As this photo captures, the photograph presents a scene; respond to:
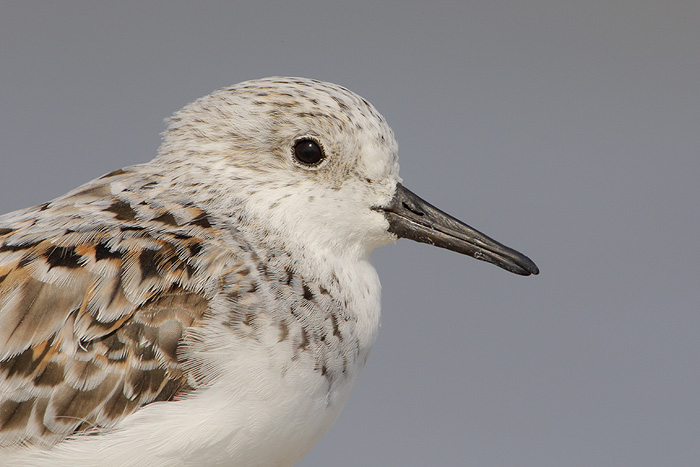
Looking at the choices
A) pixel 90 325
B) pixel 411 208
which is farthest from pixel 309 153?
pixel 90 325

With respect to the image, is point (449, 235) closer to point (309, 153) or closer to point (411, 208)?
point (411, 208)

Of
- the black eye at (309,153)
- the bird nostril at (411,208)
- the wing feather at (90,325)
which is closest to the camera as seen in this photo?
the wing feather at (90,325)

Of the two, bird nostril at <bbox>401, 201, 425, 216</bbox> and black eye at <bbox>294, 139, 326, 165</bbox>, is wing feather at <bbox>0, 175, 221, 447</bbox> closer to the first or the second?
black eye at <bbox>294, 139, 326, 165</bbox>

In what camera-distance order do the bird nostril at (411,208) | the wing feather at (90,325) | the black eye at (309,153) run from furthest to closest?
1. the bird nostril at (411,208)
2. the black eye at (309,153)
3. the wing feather at (90,325)

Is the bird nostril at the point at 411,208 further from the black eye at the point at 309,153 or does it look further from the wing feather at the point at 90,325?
the wing feather at the point at 90,325

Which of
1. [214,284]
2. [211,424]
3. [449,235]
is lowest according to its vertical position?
[211,424]

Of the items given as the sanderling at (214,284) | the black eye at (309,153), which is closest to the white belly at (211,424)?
the sanderling at (214,284)

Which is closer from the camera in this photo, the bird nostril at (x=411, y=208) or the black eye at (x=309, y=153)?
the black eye at (x=309, y=153)

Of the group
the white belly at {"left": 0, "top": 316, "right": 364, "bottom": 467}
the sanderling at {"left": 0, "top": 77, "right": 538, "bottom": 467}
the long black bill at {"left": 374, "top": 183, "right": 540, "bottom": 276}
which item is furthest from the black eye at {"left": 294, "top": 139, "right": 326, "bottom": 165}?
the white belly at {"left": 0, "top": 316, "right": 364, "bottom": 467}
